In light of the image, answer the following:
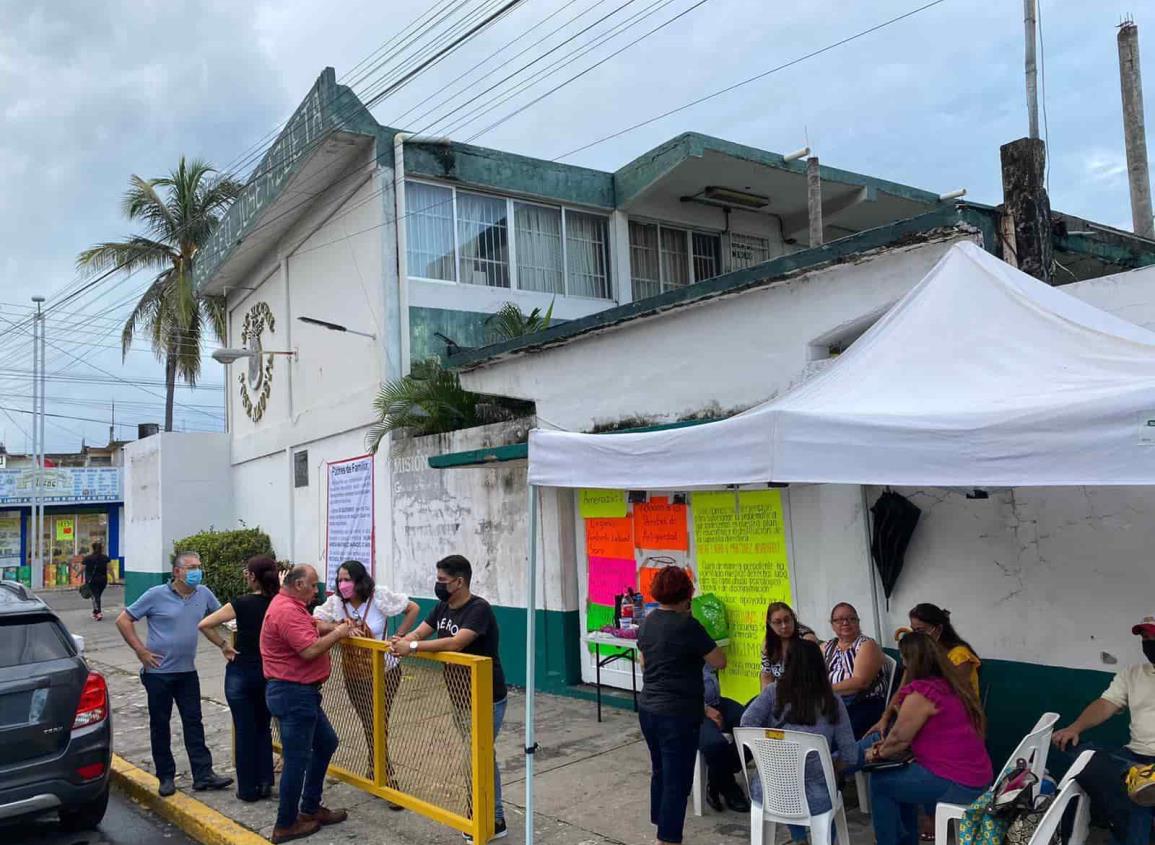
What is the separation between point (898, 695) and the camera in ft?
15.5

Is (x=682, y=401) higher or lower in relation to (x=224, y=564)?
higher

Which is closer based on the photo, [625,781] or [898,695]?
[898,695]

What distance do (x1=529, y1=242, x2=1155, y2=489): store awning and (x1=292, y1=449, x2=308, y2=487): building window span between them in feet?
35.1

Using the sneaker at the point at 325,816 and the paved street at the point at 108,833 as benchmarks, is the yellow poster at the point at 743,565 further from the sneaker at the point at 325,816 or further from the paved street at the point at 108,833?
the paved street at the point at 108,833

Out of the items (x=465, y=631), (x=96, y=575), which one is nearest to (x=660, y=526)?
(x=465, y=631)

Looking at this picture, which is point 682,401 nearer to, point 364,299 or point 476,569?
point 476,569

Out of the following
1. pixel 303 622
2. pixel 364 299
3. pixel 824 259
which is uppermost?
pixel 364 299

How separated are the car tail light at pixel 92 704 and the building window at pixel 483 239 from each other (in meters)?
8.47

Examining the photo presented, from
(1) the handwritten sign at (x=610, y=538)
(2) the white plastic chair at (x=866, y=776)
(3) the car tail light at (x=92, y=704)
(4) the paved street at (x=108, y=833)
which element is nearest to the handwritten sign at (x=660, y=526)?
(1) the handwritten sign at (x=610, y=538)

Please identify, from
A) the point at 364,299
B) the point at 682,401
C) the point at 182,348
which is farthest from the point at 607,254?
the point at 182,348

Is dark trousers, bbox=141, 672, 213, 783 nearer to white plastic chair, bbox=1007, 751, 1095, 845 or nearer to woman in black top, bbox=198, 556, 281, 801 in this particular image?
woman in black top, bbox=198, 556, 281, 801

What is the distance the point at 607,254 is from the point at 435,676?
1052 cm

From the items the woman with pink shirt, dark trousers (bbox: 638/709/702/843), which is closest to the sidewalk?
dark trousers (bbox: 638/709/702/843)

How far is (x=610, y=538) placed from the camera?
28.8 ft
